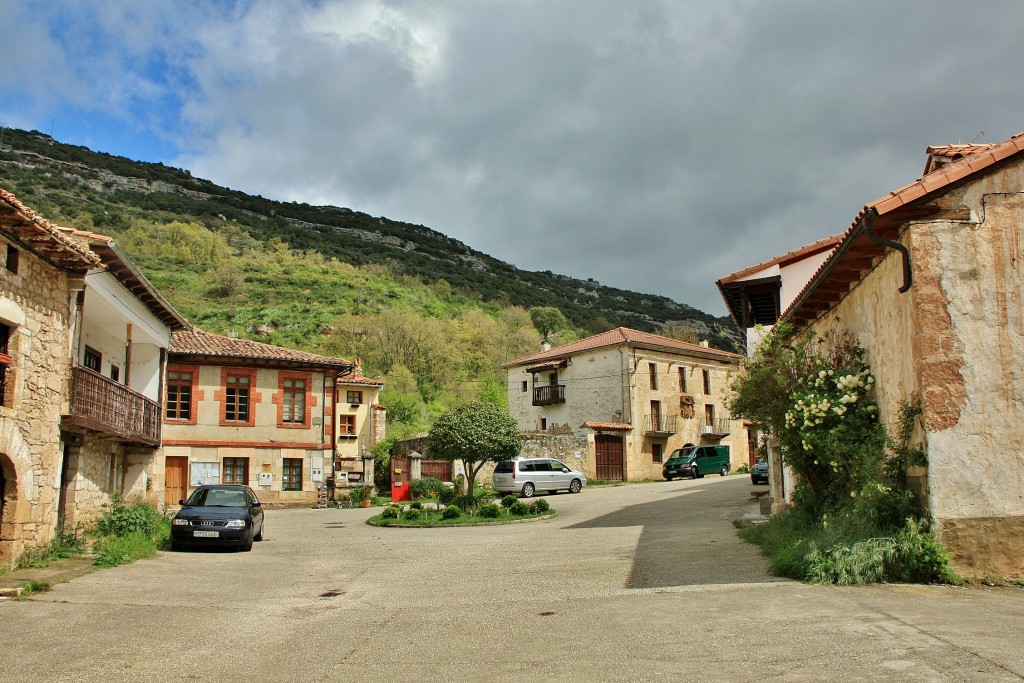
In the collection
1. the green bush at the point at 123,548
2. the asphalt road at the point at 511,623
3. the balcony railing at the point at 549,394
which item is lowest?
the asphalt road at the point at 511,623

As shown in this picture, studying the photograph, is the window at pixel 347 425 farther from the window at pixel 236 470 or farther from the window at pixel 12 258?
the window at pixel 12 258

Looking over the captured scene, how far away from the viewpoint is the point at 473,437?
86.8 feet

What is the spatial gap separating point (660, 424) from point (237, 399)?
23859 millimetres

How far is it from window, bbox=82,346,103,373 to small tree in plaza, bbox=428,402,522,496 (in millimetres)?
10371

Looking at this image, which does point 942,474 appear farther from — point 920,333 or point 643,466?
point 643,466

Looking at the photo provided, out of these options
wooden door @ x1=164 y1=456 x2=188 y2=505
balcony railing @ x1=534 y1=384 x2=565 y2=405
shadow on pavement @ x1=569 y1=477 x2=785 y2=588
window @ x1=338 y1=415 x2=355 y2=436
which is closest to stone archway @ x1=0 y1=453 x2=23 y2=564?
shadow on pavement @ x1=569 y1=477 x2=785 y2=588

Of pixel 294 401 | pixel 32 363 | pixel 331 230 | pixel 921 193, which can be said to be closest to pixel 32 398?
pixel 32 363

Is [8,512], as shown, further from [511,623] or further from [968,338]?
[968,338]

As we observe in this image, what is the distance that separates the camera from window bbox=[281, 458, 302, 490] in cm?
3347

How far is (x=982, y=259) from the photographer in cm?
1004

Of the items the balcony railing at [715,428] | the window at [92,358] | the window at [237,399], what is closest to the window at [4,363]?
the window at [92,358]

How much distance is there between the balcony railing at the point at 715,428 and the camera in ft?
160

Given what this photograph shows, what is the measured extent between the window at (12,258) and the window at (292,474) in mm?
21755

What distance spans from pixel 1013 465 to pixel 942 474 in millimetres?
864
